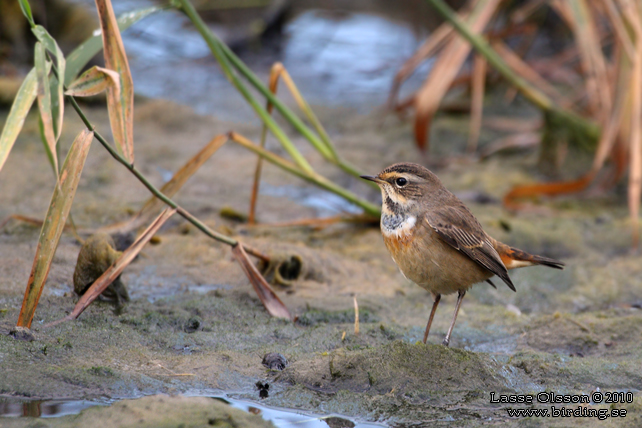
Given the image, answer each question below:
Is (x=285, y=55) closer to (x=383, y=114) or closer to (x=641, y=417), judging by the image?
(x=383, y=114)

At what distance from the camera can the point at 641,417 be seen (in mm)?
3291

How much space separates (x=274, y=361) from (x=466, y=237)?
1.48 m

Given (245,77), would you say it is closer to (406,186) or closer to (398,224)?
(406,186)

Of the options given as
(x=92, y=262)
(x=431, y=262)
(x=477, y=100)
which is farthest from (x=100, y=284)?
(x=477, y=100)

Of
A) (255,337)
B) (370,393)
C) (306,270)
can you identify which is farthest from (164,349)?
(306,270)

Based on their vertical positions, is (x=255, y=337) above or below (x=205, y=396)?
above

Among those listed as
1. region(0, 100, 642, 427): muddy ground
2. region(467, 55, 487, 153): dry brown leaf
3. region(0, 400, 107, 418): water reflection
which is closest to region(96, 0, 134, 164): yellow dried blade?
region(0, 100, 642, 427): muddy ground

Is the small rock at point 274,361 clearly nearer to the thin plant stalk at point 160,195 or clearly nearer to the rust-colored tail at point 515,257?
the thin plant stalk at point 160,195

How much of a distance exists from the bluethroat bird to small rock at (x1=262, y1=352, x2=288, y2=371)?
99 cm

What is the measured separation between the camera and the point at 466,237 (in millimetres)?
4328

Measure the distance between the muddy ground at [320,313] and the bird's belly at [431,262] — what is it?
47cm

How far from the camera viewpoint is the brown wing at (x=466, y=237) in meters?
4.26

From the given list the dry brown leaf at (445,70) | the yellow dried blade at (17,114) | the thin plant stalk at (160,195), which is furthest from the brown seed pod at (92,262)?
the dry brown leaf at (445,70)

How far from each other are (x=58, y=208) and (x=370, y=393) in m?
1.96
